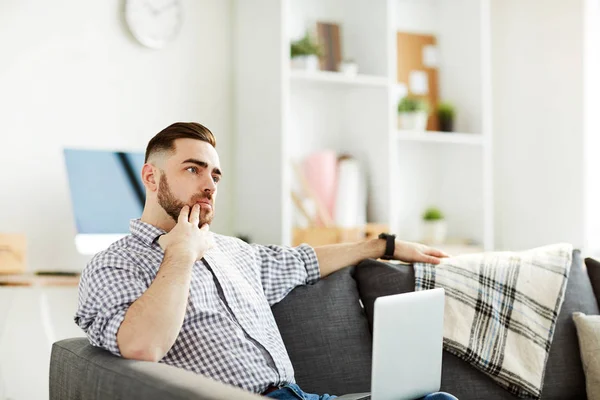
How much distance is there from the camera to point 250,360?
A: 184 centimetres

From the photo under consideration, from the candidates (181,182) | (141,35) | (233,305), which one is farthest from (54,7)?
(233,305)

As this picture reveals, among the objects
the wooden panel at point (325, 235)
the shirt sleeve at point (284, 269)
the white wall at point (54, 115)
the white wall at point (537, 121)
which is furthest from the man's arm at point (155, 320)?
the white wall at point (537, 121)

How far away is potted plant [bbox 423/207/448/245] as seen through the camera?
13.2 feet

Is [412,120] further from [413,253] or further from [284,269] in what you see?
[284,269]

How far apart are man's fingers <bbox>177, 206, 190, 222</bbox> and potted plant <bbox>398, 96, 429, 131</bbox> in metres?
2.12

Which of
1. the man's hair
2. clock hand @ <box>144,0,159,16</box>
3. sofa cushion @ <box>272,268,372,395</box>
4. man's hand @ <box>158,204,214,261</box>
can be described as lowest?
sofa cushion @ <box>272,268,372,395</box>

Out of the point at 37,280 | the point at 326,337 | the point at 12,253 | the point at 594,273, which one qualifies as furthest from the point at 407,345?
the point at 12,253

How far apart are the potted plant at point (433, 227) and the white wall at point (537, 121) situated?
0.41m

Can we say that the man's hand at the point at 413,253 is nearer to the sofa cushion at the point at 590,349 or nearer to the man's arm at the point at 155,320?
the sofa cushion at the point at 590,349

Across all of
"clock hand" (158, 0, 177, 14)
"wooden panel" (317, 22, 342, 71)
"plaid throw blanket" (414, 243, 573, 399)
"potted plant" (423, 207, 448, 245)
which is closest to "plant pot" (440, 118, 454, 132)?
"potted plant" (423, 207, 448, 245)

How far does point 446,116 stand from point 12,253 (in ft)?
7.67

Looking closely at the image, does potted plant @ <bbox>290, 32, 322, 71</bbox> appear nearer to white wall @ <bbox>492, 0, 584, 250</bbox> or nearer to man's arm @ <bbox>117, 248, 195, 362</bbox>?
white wall @ <bbox>492, 0, 584, 250</bbox>

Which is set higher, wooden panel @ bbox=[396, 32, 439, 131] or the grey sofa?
wooden panel @ bbox=[396, 32, 439, 131]

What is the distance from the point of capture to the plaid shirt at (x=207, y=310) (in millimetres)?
1701
